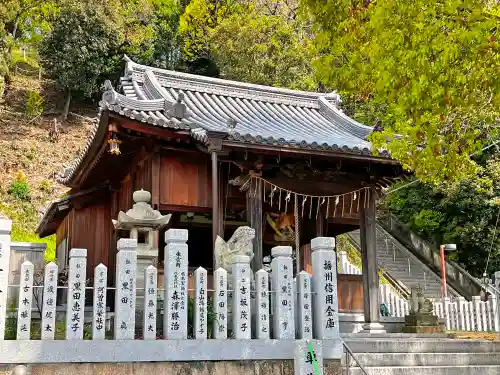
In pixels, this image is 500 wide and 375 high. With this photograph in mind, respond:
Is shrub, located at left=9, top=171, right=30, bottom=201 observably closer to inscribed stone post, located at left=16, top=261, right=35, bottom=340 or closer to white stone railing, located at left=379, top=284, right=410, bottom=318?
white stone railing, located at left=379, top=284, right=410, bottom=318

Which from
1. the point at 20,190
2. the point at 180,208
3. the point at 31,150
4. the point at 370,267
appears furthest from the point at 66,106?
the point at 370,267

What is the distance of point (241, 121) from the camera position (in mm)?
14258

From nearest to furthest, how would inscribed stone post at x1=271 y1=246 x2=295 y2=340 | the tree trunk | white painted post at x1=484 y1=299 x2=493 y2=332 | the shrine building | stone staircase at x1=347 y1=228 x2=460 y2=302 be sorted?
inscribed stone post at x1=271 y1=246 x2=295 y2=340 → the shrine building → white painted post at x1=484 y1=299 x2=493 y2=332 → stone staircase at x1=347 y1=228 x2=460 y2=302 → the tree trunk

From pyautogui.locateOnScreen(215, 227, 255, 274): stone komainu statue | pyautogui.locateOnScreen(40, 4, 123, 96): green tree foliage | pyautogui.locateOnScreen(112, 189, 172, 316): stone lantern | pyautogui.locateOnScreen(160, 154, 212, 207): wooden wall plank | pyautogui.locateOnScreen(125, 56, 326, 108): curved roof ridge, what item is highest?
pyautogui.locateOnScreen(40, 4, 123, 96): green tree foliage

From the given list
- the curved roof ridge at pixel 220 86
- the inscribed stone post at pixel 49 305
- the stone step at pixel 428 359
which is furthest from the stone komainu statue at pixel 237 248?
the curved roof ridge at pixel 220 86

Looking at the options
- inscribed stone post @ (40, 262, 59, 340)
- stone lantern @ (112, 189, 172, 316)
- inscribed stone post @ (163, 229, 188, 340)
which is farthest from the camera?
stone lantern @ (112, 189, 172, 316)

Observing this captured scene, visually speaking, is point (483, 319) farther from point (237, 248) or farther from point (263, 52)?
point (263, 52)

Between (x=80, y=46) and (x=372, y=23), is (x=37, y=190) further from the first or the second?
(x=372, y=23)

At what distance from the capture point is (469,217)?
24281 mm

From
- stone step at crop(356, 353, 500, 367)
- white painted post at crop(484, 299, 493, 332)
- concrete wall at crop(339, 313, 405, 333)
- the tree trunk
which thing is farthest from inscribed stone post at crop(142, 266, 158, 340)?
the tree trunk

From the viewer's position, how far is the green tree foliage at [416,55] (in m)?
6.98

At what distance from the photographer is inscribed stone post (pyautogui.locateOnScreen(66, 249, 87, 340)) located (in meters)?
7.17

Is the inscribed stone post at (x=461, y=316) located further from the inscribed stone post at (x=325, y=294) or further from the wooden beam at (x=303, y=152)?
the inscribed stone post at (x=325, y=294)

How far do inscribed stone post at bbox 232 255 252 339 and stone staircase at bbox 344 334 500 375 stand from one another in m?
2.06
